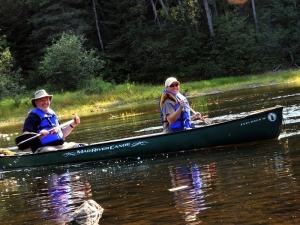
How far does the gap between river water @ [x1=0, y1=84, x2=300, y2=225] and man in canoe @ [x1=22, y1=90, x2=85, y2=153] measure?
47 centimetres

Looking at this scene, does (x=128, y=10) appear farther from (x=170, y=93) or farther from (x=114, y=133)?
(x=170, y=93)

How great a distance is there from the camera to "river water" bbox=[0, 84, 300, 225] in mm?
5230

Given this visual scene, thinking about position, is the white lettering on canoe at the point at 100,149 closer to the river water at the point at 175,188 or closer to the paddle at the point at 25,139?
the river water at the point at 175,188

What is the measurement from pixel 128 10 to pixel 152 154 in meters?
30.8

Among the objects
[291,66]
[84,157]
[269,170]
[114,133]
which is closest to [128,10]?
[291,66]

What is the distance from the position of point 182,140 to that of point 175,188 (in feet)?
9.27

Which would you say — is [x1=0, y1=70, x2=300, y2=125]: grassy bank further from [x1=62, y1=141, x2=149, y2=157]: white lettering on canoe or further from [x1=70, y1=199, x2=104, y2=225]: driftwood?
[x1=70, y1=199, x2=104, y2=225]: driftwood

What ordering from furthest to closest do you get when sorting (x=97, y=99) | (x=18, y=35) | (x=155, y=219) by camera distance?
(x=18, y=35) → (x=97, y=99) → (x=155, y=219)

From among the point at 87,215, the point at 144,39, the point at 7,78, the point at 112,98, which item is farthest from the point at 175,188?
the point at 144,39

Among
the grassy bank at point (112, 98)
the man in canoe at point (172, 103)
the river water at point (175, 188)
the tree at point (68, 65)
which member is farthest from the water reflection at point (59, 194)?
the tree at point (68, 65)

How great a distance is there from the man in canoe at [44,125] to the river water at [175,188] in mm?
468

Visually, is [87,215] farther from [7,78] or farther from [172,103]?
[7,78]

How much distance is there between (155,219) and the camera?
206 inches

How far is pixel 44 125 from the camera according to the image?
32.3 feet
